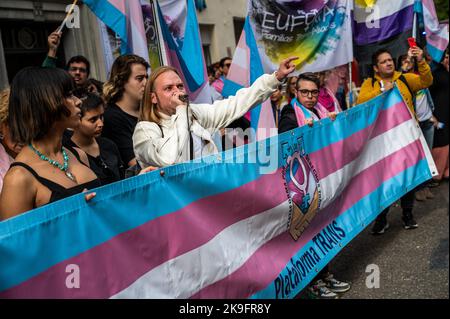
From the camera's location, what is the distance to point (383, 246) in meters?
4.86

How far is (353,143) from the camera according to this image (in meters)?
4.34

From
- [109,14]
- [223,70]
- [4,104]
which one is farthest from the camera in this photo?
[223,70]

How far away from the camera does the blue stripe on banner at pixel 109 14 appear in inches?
155

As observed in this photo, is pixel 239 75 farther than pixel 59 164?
Yes

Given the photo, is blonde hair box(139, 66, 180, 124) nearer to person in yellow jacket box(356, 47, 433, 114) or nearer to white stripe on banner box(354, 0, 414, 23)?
person in yellow jacket box(356, 47, 433, 114)

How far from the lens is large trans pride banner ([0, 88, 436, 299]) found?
6.09 feet

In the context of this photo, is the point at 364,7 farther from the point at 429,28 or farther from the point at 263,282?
the point at 263,282

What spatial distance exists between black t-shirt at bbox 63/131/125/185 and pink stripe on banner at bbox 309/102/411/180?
1.26 m

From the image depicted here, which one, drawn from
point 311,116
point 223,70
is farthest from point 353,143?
point 223,70

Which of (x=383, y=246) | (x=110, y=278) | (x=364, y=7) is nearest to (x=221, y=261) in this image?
(x=110, y=278)

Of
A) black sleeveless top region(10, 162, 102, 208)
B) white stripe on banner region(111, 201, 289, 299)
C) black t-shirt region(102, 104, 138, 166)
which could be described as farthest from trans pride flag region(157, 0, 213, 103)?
black sleeveless top region(10, 162, 102, 208)

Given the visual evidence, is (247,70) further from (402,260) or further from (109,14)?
(402,260)

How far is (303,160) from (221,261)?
1173 mm

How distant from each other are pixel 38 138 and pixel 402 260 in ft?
10.6
